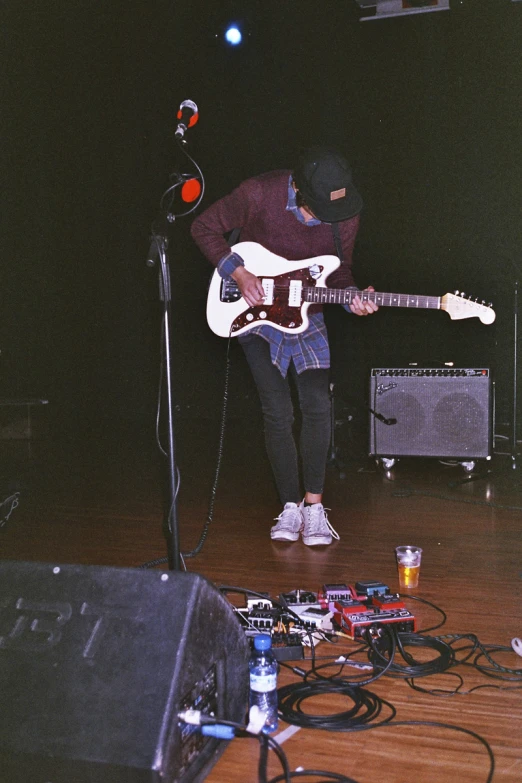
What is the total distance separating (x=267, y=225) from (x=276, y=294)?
0.26 metres

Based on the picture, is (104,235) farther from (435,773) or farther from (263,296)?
(435,773)

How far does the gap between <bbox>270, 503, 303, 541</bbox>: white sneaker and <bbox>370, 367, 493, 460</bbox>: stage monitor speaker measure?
5.43ft

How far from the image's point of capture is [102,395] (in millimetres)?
6836

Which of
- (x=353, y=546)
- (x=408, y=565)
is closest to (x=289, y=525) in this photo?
(x=353, y=546)

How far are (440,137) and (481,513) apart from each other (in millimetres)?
3475

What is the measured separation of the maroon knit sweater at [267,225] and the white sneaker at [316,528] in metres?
0.80

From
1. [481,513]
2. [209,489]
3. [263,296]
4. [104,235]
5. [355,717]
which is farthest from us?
[104,235]

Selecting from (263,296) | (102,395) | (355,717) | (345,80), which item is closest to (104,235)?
(102,395)

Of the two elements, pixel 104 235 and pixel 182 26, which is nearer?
pixel 182 26

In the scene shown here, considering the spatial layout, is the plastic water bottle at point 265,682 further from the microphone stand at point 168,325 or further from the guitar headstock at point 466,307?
the guitar headstock at point 466,307

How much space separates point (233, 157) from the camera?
6.22 metres

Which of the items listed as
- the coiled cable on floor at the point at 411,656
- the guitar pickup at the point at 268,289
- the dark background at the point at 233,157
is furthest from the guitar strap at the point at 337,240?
the dark background at the point at 233,157

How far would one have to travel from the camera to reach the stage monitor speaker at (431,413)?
4355 millimetres

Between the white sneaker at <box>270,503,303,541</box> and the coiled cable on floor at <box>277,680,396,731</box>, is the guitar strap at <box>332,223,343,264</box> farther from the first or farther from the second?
the coiled cable on floor at <box>277,680,396,731</box>
